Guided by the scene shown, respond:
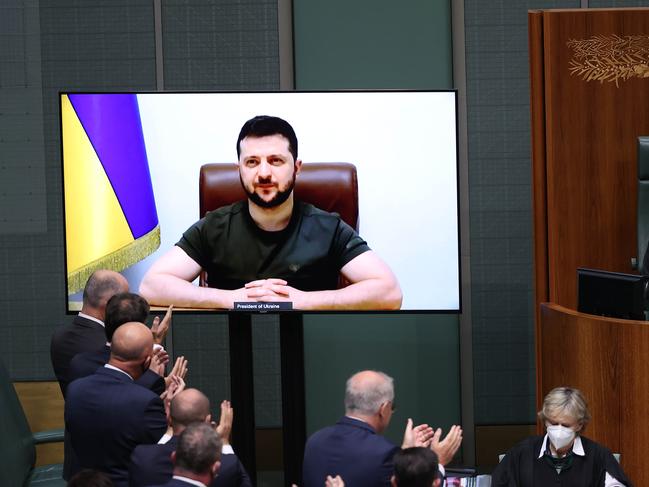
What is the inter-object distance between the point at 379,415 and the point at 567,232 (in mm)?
2178

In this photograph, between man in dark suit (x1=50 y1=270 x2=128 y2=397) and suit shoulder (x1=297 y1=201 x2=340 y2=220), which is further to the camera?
suit shoulder (x1=297 y1=201 x2=340 y2=220)

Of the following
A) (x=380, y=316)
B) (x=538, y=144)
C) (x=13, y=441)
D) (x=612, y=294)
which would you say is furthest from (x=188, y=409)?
(x=380, y=316)

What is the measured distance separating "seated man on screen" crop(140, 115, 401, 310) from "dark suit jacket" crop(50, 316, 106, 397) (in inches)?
28.3

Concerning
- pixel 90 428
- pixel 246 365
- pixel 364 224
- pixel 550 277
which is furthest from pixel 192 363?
pixel 90 428

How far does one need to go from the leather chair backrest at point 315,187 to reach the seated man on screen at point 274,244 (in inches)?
1.4

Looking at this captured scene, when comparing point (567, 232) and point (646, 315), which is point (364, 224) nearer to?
point (567, 232)

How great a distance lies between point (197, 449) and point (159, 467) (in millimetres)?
412

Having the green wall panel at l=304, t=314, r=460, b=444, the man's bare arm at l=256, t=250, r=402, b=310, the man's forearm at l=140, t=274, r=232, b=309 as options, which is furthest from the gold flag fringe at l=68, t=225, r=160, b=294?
the green wall panel at l=304, t=314, r=460, b=444

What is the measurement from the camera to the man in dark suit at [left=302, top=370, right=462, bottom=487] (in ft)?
11.1

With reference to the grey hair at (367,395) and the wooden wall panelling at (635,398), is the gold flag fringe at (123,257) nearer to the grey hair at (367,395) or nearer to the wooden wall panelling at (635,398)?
the grey hair at (367,395)

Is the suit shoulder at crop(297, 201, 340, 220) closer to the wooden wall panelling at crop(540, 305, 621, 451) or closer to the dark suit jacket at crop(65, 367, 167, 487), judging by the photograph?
the wooden wall panelling at crop(540, 305, 621, 451)

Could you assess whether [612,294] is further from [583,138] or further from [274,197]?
[274,197]

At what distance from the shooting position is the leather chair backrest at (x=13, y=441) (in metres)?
4.62

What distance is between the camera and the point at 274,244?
16.9 feet
